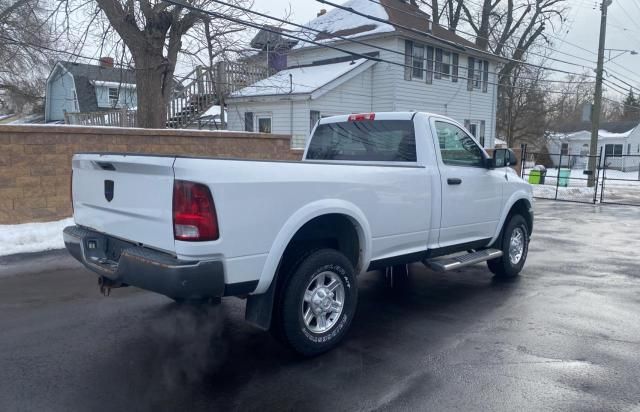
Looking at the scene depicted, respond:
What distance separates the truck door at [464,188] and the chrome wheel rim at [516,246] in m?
0.67

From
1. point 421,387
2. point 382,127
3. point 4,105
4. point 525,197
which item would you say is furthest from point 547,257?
point 4,105

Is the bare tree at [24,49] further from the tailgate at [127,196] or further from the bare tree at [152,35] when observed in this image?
the tailgate at [127,196]

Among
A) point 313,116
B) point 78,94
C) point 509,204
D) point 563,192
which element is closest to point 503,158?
point 509,204

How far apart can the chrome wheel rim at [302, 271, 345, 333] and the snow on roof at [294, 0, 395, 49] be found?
20.1m

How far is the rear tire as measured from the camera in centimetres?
671

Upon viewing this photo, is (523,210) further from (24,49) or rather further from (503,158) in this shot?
(24,49)

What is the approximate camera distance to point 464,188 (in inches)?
224

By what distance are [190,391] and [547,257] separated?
6578mm

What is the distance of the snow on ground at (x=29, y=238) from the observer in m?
8.00

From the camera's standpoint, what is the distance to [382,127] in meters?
5.68

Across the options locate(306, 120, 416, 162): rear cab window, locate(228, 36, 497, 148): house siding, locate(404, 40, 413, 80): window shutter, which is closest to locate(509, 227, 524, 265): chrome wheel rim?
locate(306, 120, 416, 162): rear cab window

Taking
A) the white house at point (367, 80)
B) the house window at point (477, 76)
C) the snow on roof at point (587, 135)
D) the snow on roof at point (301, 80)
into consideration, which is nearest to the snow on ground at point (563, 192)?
the white house at point (367, 80)

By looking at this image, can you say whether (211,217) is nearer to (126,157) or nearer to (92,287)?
(126,157)

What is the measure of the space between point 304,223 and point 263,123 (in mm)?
20050
